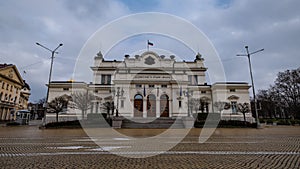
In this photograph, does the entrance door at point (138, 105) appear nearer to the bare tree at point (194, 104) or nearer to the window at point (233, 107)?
the bare tree at point (194, 104)

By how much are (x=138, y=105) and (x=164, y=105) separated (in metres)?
4.89

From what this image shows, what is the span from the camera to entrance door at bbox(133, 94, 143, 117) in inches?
1372

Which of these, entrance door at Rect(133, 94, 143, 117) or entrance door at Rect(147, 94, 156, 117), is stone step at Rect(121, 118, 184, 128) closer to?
entrance door at Rect(133, 94, 143, 117)

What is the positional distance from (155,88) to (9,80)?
3703cm

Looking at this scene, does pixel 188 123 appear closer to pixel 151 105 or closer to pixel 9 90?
pixel 151 105

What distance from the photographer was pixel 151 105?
35.7m

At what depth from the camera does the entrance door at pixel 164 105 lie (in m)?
35.5

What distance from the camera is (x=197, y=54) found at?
4931cm

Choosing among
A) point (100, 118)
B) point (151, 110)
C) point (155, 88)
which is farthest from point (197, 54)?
point (100, 118)

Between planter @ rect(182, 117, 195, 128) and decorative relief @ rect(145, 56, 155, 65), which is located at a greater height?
decorative relief @ rect(145, 56, 155, 65)

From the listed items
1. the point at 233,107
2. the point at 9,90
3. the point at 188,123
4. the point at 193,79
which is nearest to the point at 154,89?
the point at 188,123

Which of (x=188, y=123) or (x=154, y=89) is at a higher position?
(x=154, y=89)

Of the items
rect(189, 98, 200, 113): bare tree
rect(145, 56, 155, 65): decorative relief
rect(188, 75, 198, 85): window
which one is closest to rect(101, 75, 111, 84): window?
rect(145, 56, 155, 65): decorative relief

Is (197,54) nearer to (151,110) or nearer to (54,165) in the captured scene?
(151,110)
